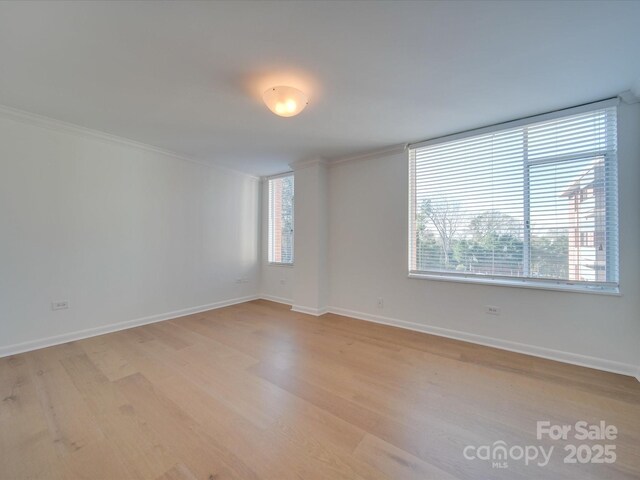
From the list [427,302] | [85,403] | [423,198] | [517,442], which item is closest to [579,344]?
[427,302]

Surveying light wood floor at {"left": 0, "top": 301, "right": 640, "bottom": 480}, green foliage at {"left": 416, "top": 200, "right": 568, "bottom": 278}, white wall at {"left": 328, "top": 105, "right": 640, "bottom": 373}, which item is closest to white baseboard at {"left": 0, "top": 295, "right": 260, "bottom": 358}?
light wood floor at {"left": 0, "top": 301, "right": 640, "bottom": 480}

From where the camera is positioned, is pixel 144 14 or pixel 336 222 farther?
pixel 336 222

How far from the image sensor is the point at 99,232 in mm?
3201

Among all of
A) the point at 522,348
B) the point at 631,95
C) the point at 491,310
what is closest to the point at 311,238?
the point at 491,310

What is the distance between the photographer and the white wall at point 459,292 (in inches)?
90.9

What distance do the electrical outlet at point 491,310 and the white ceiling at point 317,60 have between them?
2.03m

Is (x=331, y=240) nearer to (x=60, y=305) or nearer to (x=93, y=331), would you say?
(x=93, y=331)

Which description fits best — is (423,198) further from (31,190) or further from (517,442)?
(31,190)

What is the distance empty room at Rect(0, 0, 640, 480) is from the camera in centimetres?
150

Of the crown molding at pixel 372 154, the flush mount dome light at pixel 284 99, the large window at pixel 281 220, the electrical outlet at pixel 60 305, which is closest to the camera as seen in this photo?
the flush mount dome light at pixel 284 99

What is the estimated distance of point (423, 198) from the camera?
137 inches

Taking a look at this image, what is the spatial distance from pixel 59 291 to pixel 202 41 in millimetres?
3072

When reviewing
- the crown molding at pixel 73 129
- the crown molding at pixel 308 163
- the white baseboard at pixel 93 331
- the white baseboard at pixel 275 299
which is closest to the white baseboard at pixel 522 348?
the white baseboard at pixel 275 299

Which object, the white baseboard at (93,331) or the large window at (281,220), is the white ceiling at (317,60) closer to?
the large window at (281,220)
